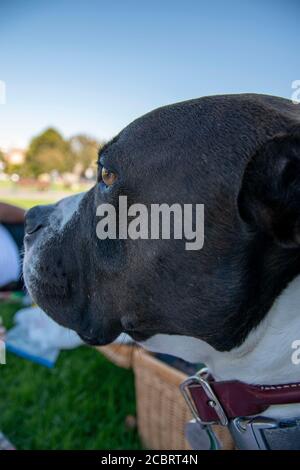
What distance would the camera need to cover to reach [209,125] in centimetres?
124

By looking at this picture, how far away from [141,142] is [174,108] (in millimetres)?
139

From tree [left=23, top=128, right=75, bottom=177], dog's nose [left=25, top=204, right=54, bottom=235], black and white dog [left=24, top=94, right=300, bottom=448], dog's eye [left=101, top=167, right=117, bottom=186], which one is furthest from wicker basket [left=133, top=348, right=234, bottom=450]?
tree [left=23, top=128, right=75, bottom=177]

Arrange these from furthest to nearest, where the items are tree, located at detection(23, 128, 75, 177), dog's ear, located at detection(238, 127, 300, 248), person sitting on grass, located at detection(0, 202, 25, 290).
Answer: tree, located at detection(23, 128, 75, 177), person sitting on grass, located at detection(0, 202, 25, 290), dog's ear, located at detection(238, 127, 300, 248)

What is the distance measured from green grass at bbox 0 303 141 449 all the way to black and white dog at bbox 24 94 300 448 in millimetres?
1068

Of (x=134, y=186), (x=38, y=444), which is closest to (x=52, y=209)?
(x=134, y=186)

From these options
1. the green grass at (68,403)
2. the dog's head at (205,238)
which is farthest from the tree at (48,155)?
the dog's head at (205,238)

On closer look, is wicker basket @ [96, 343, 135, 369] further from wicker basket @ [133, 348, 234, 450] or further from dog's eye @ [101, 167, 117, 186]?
dog's eye @ [101, 167, 117, 186]

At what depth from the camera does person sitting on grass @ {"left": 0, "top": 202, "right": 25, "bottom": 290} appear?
3832mm

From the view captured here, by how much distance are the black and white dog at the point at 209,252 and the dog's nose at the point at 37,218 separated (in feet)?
0.54

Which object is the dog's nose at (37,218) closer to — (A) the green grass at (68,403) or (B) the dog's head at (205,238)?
(B) the dog's head at (205,238)

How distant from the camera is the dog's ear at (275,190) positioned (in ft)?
3.49

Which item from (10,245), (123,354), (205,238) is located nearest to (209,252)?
(205,238)

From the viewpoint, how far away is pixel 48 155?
97.0 ft

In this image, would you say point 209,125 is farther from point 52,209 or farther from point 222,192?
point 52,209
